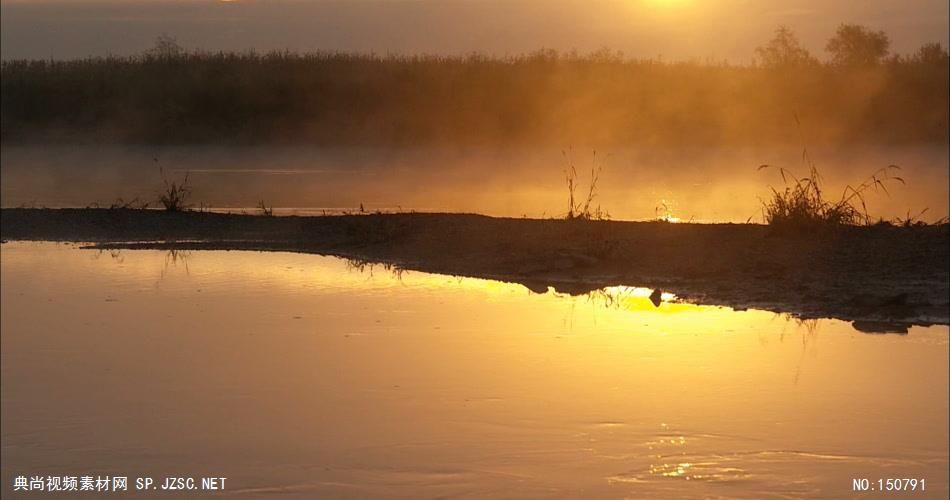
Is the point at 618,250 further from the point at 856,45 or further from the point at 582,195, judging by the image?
the point at 856,45

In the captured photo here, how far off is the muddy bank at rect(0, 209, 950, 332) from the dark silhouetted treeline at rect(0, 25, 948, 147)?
48.0 feet

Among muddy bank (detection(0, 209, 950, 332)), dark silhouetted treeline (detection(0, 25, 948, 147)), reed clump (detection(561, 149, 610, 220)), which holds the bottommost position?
muddy bank (detection(0, 209, 950, 332))

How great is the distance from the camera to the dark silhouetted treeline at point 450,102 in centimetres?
2756

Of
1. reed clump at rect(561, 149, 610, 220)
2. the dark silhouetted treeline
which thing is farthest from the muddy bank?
the dark silhouetted treeline

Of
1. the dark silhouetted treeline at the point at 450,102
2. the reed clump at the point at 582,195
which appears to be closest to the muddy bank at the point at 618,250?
the reed clump at the point at 582,195

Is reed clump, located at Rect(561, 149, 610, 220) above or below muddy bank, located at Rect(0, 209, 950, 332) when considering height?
above

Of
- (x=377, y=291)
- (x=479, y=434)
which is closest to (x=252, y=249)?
(x=377, y=291)

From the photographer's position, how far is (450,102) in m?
29.1

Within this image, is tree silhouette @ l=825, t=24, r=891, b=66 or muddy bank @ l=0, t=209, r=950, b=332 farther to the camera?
tree silhouette @ l=825, t=24, r=891, b=66

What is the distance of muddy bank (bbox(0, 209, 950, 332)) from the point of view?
881 cm

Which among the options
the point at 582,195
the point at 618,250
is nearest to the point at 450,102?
the point at 582,195

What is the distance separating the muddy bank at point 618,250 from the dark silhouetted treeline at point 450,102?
14.6 m

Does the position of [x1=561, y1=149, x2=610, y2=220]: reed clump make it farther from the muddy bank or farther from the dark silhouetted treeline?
the dark silhouetted treeline

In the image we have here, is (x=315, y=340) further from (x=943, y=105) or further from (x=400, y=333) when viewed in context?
(x=943, y=105)
